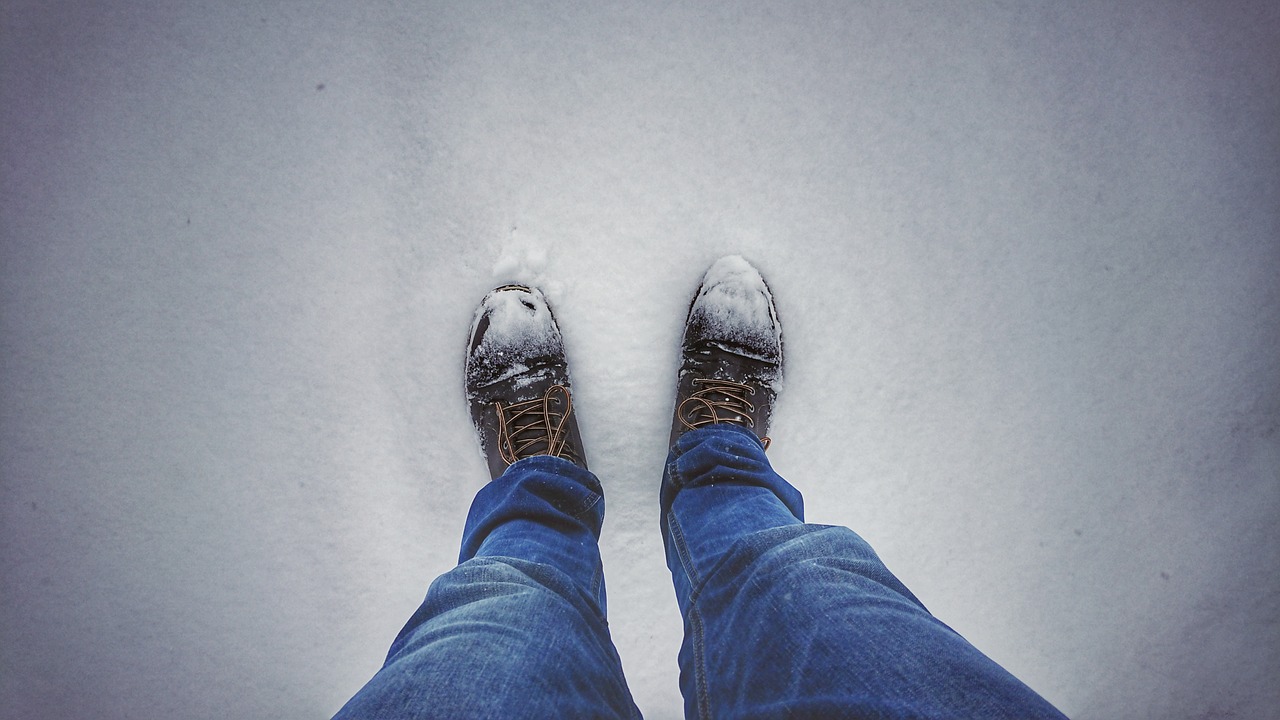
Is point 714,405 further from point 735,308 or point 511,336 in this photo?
point 511,336

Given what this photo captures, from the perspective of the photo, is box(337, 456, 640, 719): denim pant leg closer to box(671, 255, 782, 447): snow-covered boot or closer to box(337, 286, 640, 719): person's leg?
box(337, 286, 640, 719): person's leg

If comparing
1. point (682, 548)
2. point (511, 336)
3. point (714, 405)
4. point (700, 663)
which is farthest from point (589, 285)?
point (700, 663)

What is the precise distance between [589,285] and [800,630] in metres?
0.52

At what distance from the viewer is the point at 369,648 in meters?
0.83

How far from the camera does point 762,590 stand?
50 cm

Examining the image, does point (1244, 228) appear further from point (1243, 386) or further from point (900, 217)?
point (900, 217)

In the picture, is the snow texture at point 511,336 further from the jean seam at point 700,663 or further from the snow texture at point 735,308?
the jean seam at point 700,663

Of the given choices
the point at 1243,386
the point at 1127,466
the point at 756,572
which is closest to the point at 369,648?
the point at 756,572

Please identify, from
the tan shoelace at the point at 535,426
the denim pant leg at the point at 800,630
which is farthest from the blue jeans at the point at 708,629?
the tan shoelace at the point at 535,426

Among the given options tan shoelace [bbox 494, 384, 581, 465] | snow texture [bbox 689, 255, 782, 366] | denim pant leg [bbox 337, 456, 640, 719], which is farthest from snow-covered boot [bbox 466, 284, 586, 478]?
snow texture [bbox 689, 255, 782, 366]

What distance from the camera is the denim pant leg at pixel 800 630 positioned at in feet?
1.27

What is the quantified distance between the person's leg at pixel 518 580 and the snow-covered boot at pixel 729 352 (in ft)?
0.59

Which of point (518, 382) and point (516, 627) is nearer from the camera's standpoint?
point (516, 627)

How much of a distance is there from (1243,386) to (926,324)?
50cm
